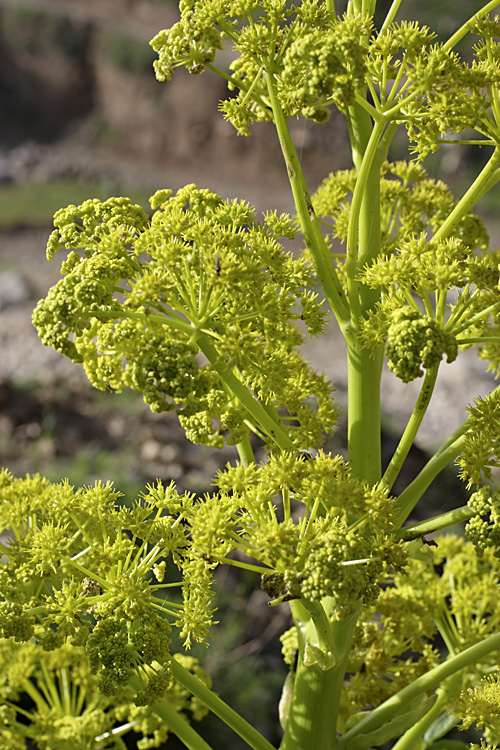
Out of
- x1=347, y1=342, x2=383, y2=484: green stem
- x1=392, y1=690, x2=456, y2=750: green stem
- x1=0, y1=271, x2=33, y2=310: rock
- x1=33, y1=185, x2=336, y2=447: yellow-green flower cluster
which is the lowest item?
x1=392, y1=690, x2=456, y2=750: green stem

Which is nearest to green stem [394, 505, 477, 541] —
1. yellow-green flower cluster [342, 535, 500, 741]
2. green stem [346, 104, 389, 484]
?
green stem [346, 104, 389, 484]

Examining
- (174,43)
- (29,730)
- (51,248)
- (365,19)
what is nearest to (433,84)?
(365,19)

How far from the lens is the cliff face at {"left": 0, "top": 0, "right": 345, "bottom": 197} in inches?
528

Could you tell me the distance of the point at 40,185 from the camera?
487 inches

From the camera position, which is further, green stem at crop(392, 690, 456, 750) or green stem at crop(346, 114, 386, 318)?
green stem at crop(392, 690, 456, 750)

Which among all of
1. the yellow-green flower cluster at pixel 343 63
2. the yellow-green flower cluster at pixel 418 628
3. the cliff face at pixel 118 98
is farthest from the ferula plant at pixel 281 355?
the cliff face at pixel 118 98

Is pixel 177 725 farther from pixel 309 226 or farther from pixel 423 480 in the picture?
pixel 309 226

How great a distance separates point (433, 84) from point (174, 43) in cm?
52

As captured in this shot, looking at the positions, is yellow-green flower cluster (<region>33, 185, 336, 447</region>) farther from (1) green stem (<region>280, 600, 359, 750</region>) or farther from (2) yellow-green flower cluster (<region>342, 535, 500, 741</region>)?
(2) yellow-green flower cluster (<region>342, 535, 500, 741</region>)

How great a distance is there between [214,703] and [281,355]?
767mm

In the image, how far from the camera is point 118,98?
1454cm

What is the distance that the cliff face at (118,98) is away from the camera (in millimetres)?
13422

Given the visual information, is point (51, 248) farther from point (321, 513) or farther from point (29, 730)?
point (29, 730)

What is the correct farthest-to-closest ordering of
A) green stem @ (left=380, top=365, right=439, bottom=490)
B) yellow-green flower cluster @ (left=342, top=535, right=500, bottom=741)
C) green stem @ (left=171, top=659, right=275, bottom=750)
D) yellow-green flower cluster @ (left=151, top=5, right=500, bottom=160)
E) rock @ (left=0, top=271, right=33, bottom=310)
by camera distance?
rock @ (left=0, top=271, right=33, bottom=310)
yellow-green flower cluster @ (left=342, top=535, right=500, bottom=741)
green stem @ (left=171, top=659, right=275, bottom=750)
green stem @ (left=380, top=365, right=439, bottom=490)
yellow-green flower cluster @ (left=151, top=5, right=500, bottom=160)
